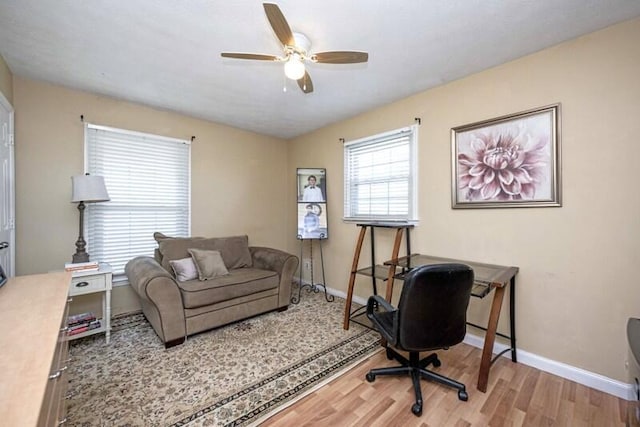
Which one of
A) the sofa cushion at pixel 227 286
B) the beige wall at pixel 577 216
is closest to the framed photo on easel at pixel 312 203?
the sofa cushion at pixel 227 286

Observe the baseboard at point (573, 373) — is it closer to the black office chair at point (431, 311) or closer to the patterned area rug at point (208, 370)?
the black office chair at point (431, 311)

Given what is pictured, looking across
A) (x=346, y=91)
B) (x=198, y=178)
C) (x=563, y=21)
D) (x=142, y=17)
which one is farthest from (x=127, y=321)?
(x=563, y=21)

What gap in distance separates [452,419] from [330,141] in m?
3.23

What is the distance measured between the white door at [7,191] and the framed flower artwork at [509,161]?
390 centimetres

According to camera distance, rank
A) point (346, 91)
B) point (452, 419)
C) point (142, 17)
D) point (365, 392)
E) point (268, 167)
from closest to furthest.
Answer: point (452, 419) < point (142, 17) < point (365, 392) < point (346, 91) < point (268, 167)

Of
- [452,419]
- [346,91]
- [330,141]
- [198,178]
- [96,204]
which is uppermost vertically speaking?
[346,91]

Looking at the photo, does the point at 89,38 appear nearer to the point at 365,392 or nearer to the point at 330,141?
the point at 330,141

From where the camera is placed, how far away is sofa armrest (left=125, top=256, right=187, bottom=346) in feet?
7.44

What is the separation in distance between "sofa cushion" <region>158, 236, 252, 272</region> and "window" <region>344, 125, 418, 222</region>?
4.76ft

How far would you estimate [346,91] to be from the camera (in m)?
2.75

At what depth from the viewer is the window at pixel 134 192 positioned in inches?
114

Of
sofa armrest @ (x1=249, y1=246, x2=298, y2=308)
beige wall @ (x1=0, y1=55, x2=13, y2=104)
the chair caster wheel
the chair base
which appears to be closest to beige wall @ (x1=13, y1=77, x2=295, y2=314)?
beige wall @ (x1=0, y1=55, x2=13, y2=104)

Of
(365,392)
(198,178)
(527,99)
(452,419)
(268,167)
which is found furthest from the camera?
(268,167)

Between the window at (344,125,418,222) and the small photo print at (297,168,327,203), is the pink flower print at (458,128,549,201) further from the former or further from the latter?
the small photo print at (297,168,327,203)
